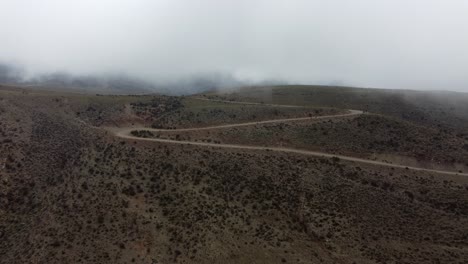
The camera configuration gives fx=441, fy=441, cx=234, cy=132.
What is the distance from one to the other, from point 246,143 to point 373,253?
1216 inches

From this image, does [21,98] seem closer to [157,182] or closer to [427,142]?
[157,182]

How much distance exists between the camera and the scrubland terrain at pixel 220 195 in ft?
184

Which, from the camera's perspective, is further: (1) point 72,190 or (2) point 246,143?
(2) point 246,143

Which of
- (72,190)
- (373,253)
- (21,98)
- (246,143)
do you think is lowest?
(373,253)

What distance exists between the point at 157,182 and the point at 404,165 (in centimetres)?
4113

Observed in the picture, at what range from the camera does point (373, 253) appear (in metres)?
55.4

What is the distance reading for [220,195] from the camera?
214ft

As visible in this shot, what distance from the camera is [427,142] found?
263 feet

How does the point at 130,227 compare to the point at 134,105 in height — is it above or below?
below

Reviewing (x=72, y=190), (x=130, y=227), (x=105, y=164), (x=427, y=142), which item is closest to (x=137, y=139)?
(x=105, y=164)

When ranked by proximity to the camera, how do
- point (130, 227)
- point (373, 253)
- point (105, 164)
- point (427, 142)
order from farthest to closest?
point (427, 142)
point (105, 164)
point (130, 227)
point (373, 253)

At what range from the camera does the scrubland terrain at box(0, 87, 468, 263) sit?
56156 mm

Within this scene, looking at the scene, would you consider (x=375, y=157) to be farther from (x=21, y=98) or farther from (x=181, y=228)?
(x=21, y=98)

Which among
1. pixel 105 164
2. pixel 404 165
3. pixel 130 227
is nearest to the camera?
pixel 130 227
